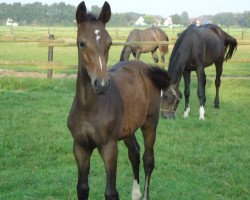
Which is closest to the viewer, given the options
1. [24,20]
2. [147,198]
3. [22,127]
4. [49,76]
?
[147,198]

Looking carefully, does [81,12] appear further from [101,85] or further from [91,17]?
[101,85]

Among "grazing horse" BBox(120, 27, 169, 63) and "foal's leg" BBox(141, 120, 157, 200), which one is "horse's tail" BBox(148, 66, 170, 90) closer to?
"foal's leg" BBox(141, 120, 157, 200)

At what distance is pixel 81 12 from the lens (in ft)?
10.9

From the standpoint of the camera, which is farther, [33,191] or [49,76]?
[49,76]

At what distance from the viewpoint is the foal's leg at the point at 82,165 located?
3.63m

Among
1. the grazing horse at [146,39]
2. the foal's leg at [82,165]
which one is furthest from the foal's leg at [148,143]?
the grazing horse at [146,39]

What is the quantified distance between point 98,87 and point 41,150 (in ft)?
11.4

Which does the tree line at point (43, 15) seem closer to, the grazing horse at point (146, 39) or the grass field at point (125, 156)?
the grazing horse at point (146, 39)

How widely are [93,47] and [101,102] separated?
0.50 meters

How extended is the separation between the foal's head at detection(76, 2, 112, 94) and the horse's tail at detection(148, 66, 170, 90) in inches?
52.0

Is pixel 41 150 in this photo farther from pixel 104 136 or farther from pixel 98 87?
pixel 98 87

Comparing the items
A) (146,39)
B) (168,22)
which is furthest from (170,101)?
(168,22)

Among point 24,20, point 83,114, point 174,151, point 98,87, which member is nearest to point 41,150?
point 174,151

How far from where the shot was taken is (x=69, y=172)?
211 inches
